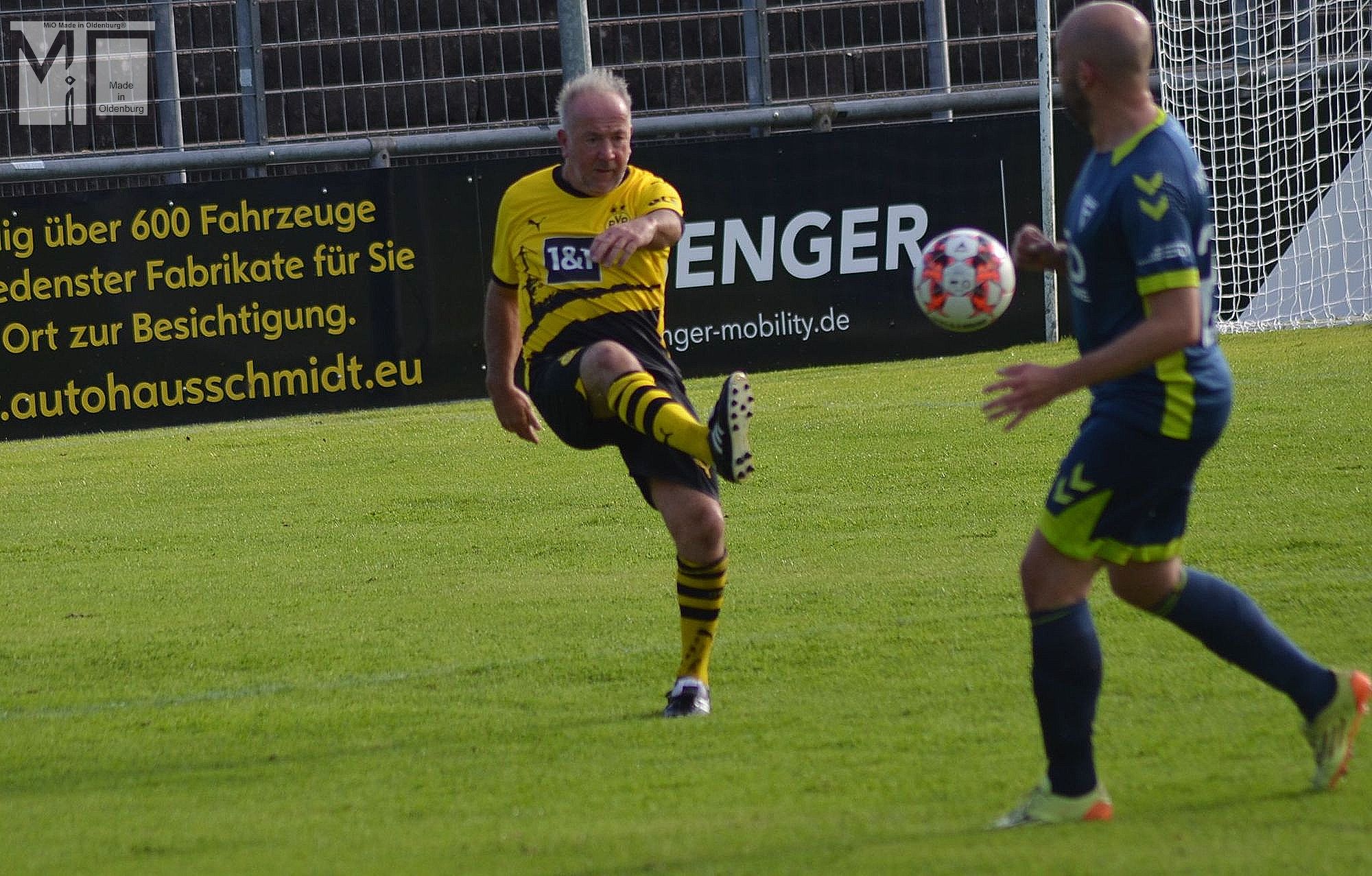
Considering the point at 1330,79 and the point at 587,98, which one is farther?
the point at 1330,79

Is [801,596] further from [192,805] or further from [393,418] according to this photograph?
[393,418]

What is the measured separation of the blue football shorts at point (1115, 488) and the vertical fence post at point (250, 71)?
13193 mm

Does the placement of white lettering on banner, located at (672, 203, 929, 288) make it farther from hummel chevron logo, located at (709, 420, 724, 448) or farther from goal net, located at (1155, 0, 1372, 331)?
hummel chevron logo, located at (709, 420, 724, 448)

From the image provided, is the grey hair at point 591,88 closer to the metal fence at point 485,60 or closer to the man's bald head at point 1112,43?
the man's bald head at point 1112,43

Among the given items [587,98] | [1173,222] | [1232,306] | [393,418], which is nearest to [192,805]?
[587,98]

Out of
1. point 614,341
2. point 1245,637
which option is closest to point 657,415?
point 614,341

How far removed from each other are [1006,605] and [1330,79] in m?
11.4

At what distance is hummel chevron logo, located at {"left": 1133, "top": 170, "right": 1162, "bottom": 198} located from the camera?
3617 millimetres

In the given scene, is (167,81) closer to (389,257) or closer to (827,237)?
(389,257)

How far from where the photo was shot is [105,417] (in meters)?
13.9

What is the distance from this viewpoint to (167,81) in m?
15.7

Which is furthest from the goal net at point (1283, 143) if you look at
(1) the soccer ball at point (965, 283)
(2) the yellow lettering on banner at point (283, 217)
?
(1) the soccer ball at point (965, 283)

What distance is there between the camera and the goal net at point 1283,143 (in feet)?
52.0

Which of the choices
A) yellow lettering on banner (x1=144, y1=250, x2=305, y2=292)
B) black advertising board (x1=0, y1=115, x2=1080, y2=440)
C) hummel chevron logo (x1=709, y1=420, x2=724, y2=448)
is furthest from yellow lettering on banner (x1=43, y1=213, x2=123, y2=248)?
hummel chevron logo (x1=709, y1=420, x2=724, y2=448)
